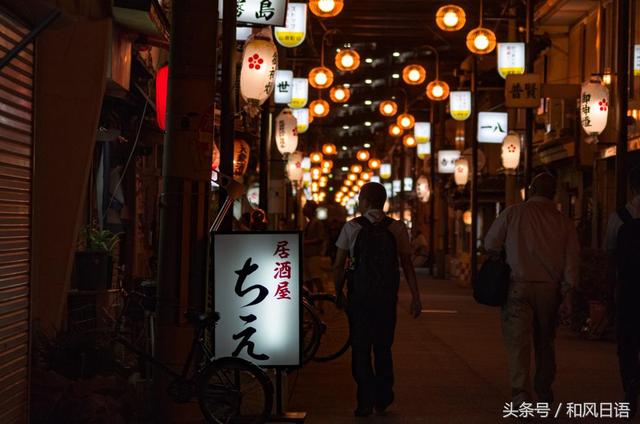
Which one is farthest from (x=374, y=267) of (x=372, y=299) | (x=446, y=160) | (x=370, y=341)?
(x=446, y=160)

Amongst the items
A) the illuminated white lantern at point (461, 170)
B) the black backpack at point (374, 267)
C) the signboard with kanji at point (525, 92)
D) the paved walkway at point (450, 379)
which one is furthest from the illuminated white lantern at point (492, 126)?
the black backpack at point (374, 267)

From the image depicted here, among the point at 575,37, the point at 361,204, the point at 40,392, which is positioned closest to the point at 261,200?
the point at 361,204

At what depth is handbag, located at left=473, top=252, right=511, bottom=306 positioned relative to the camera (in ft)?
30.5

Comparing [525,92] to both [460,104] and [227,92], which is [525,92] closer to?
[460,104]

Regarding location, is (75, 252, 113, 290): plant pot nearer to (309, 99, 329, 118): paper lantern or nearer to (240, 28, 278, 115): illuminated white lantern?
(240, 28, 278, 115): illuminated white lantern

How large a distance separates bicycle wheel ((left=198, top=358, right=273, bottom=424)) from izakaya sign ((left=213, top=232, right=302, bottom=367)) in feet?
1.02

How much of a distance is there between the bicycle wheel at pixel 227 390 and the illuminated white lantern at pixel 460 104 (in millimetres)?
29090

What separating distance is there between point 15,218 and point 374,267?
3.40 m

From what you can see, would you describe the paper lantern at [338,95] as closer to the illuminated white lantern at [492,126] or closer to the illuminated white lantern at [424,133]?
the illuminated white lantern at [492,126]

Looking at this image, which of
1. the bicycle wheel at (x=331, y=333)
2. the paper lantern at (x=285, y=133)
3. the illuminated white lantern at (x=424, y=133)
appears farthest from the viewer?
the illuminated white lantern at (x=424, y=133)

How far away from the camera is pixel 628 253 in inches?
364

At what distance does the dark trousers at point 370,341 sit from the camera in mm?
9391

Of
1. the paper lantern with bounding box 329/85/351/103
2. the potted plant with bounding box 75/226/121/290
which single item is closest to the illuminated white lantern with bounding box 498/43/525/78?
the paper lantern with bounding box 329/85/351/103

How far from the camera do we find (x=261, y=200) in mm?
20891
